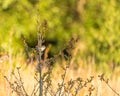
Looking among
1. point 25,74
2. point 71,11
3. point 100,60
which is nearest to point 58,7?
point 71,11

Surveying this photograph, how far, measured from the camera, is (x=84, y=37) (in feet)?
51.1

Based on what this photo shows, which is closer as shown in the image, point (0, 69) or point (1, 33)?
point (0, 69)

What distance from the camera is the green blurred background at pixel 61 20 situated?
45.6 feet

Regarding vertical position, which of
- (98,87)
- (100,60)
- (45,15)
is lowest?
(98,87)

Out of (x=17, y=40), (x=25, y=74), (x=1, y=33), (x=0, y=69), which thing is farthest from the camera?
(x=17, y=40)

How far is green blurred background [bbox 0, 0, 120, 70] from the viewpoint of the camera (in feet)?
45.6

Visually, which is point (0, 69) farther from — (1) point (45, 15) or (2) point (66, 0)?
(2) point (66, 0)

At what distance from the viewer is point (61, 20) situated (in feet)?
52.9

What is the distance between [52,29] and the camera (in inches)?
617

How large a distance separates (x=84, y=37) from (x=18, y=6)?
6.74 ft

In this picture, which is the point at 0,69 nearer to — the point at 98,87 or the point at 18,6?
the point at 98,87

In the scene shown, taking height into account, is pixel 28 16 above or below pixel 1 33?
above

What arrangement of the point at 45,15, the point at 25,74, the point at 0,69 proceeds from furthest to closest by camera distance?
the point at 45,15, the point at 25,74, the point at 0,69

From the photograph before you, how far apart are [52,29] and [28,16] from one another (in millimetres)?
1260
